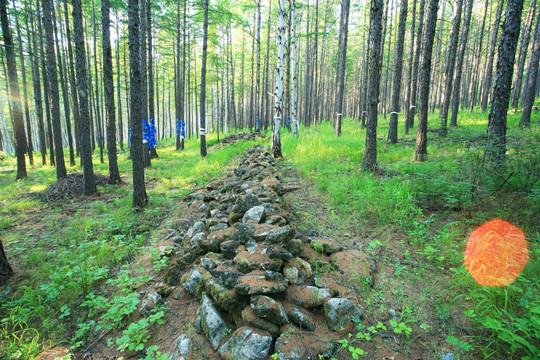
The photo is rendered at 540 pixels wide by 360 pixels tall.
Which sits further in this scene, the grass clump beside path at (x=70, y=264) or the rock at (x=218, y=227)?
the rock at (x=218, y=227)

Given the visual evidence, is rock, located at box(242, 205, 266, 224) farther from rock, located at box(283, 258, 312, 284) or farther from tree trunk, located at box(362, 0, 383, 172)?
tree trunk, located at box(362, 0, 383, 172)

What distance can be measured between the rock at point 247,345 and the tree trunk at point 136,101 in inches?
198

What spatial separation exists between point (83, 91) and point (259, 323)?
26.6 feet

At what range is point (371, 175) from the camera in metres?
5.50

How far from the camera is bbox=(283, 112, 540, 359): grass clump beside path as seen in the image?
6.29 ft

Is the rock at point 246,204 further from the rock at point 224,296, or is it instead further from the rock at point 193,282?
the rock at point 224,296

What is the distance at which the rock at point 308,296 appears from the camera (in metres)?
2.35

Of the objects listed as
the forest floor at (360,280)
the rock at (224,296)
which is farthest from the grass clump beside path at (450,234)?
the rock at (224,296)

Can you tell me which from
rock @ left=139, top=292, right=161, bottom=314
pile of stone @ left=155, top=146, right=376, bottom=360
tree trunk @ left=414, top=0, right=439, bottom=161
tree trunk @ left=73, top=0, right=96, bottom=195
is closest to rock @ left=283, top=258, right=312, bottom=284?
pile of stone @ left=155, top=146, right=376, bottom=360

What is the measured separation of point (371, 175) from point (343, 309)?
386 centimetres

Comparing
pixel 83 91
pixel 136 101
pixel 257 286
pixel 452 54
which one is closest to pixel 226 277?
pixel 257 286

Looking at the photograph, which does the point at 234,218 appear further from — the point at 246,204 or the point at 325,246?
the point at 325,246

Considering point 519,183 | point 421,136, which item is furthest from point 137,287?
point 421,136

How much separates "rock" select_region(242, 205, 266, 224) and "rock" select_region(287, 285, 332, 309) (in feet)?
4.18
